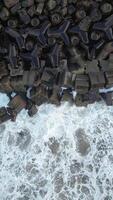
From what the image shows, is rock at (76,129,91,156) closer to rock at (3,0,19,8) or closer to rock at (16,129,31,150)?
rock at (16,129,31,150)

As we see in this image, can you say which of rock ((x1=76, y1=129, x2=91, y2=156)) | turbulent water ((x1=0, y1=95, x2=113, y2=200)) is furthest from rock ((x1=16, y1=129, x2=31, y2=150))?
rock ((x1=76, y1=129, x2=91, y2=156))

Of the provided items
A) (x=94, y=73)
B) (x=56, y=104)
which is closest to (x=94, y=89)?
(x=94, y=73)

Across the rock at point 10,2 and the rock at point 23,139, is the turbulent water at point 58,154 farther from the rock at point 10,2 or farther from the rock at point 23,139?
the rock at point 10,2

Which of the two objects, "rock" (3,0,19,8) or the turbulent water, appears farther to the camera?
the turbulent water

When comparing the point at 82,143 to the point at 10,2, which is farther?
the point at 82,143

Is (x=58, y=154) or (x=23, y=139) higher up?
(x=23, y=139)

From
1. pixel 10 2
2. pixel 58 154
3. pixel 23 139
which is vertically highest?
pixel 10 2

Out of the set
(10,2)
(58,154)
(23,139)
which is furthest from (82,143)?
(10,2)

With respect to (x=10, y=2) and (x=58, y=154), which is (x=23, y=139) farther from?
(x=10, y=2)
